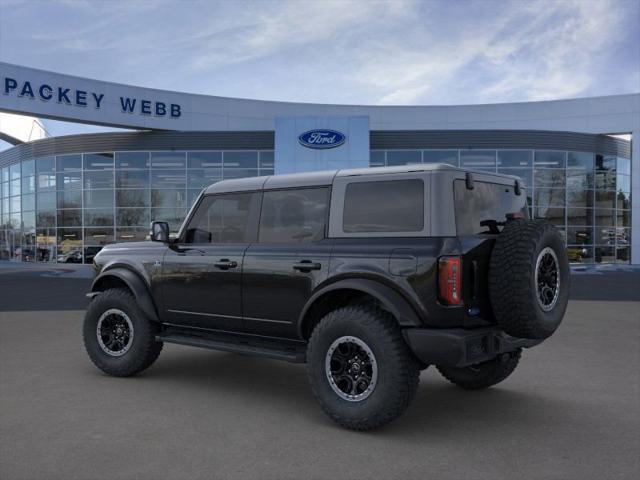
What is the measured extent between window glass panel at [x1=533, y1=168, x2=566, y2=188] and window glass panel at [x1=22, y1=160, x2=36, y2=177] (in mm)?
24681

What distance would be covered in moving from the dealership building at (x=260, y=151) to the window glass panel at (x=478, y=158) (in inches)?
1.8

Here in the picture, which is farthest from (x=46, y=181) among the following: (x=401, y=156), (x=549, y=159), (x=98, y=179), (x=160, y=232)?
(x=160, y=232)

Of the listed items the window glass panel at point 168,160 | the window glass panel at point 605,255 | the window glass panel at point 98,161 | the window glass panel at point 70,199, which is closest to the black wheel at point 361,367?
the window glass panel at point 168,160

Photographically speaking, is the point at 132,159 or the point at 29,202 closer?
the point at 132,159

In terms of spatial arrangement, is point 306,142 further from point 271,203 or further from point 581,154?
point 271,203

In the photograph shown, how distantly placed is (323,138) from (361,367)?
2094cm

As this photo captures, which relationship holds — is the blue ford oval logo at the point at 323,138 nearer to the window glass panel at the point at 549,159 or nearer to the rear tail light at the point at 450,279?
the window glass panel at the point at 549,159

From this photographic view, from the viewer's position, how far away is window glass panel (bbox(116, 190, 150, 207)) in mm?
26859

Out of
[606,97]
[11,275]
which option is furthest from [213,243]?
[606,97]

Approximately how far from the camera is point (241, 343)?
5.18m

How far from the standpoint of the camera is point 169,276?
222 inches

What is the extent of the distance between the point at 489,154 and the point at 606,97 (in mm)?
7788

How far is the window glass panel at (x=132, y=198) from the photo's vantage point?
1057 inches

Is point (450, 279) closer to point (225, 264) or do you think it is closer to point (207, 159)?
point (225, 264)
